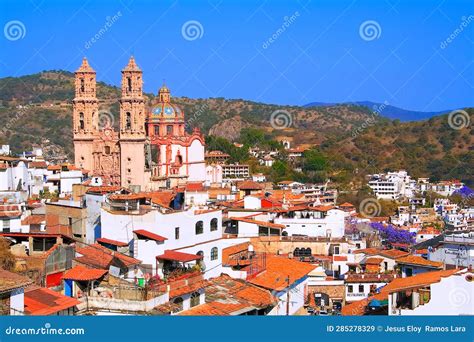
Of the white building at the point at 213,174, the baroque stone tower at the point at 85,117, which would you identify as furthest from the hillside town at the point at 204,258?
the white building at the point at 213,174

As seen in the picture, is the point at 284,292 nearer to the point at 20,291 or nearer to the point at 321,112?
the point at 20,291

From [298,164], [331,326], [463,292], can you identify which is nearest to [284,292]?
[463,292]

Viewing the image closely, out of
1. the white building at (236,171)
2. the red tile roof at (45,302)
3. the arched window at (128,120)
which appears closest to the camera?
the red tile roof at (45,302)

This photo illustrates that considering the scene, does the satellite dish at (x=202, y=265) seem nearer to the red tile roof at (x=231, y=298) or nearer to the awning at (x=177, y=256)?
the awning at (x=177, y=256)

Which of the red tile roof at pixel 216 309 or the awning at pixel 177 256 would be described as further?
the awning at pixel 177 256

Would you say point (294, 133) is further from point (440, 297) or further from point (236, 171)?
point (440, 297)

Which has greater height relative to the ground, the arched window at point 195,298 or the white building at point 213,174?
the white building at point 213,174

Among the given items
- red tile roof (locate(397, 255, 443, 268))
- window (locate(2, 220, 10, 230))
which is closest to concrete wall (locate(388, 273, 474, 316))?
red tile roof (locate(397, 255, 443, 268))
